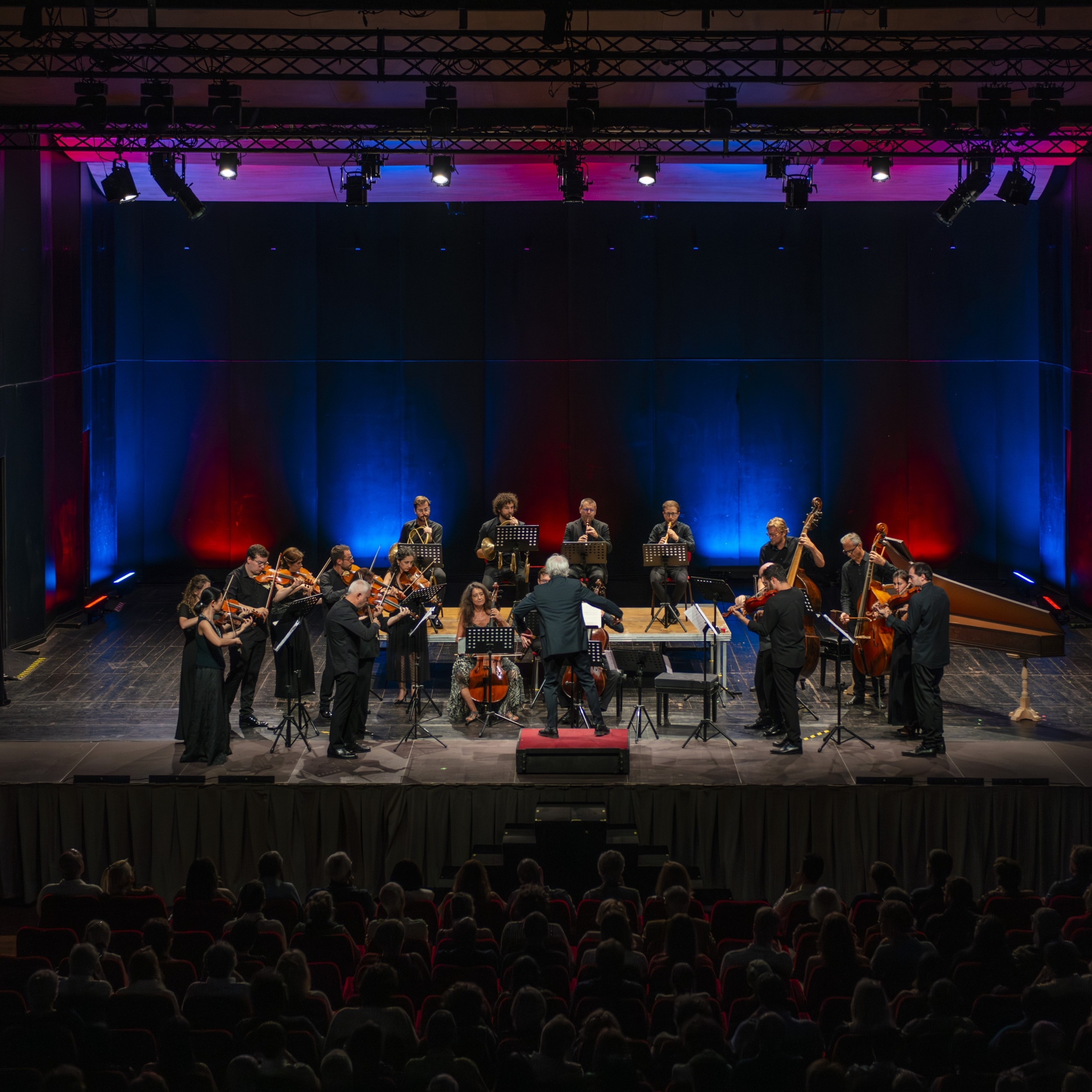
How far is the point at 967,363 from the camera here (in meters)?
17.7

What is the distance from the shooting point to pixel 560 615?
10.2 metres

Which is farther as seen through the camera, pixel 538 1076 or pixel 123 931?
pixel 123 931

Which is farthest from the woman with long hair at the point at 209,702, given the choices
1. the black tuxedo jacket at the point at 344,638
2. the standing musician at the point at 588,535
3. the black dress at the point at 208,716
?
the standing musician at the point at 588,535

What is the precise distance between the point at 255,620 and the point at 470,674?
1.83 meters

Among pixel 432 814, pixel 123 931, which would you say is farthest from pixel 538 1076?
pixel 432 814

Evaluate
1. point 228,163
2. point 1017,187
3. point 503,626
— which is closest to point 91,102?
point 228,163

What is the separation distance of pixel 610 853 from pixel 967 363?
39.7 feet

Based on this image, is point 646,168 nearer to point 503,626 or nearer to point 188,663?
point 503,626

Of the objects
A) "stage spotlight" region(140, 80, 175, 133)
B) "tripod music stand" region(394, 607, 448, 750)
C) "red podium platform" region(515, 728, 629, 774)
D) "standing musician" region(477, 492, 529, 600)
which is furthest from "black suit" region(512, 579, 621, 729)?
"stage spotlight" region(140, 80, 175, 133)

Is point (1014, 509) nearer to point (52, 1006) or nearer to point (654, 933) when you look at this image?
point (654, 933)

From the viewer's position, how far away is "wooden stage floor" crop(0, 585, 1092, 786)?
995cm

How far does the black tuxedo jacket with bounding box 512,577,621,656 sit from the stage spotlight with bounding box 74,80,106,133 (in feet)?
18.6

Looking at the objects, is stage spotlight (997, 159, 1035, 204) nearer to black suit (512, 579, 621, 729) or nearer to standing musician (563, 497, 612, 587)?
standing musician (563, 497, 612, 587)

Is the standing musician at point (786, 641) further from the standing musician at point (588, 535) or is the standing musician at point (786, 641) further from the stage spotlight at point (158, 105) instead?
the stage spotlight at point (158, 105)
